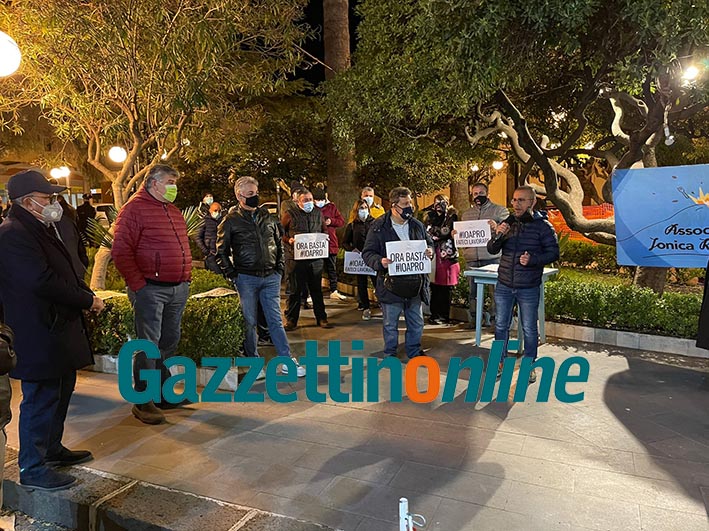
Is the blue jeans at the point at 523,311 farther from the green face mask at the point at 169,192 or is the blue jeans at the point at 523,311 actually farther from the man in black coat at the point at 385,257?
the green face mask at the point at 169,192

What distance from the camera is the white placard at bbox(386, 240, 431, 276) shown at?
236 inches

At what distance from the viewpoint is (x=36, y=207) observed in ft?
12.4

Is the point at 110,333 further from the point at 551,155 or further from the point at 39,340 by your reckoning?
the point at 551,155

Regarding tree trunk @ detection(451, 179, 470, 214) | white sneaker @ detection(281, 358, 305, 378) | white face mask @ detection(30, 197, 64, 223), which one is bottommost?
white sneaker @ detection(281, 358, 305, 378)

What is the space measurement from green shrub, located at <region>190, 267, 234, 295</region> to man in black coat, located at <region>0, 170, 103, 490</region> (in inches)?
165

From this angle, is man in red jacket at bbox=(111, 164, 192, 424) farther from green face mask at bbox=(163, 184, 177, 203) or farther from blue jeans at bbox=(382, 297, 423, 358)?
blue jeans at bbox=(382, 297, 423, 358)

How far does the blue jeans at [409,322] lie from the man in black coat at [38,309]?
325 cm

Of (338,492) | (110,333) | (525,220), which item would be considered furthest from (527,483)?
(110,333)

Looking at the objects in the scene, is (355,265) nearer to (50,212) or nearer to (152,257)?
(152,257)

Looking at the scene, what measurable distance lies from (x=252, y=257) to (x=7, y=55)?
3.12 m

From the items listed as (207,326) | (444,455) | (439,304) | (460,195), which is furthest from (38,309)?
(460,195)

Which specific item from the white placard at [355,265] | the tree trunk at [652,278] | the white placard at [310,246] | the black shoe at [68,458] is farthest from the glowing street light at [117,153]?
the tree trunk at [652,278]

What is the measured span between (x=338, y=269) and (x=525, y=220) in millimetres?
6467

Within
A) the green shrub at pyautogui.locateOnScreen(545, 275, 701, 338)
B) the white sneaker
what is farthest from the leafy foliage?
the green shrub at pyautogui.locateOnScreen(545, 275, 701, 338)
